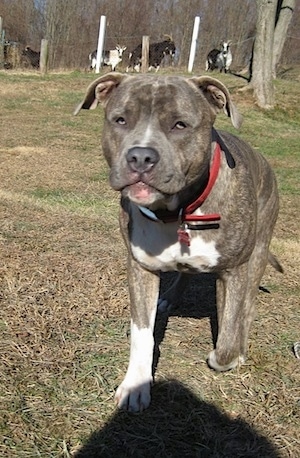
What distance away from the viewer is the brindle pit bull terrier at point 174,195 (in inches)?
103

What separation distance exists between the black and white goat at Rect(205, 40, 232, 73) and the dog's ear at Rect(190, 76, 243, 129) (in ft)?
71.1

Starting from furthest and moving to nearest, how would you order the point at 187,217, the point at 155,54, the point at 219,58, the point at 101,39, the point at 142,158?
the point at 219,58, the point at 155,54, the point at 101,39, the point at 187,217, the point at 142,158

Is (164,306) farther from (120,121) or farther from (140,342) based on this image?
(120,121)

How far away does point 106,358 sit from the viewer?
3.21 m

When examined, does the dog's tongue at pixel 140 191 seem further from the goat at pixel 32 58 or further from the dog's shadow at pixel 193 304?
the goat at pixel 32 58

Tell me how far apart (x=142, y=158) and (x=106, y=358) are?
1234 mm

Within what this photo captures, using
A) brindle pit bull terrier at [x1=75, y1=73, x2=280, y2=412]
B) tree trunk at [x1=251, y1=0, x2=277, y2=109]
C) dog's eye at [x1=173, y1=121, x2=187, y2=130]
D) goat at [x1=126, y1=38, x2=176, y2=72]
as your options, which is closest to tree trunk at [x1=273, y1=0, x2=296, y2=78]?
tree trunk at [x1=251, y1=0, x2=277, y2=109]

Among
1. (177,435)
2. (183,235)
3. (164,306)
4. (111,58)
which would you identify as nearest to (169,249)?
(183,235)

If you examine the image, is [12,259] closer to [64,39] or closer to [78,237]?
[78,237]

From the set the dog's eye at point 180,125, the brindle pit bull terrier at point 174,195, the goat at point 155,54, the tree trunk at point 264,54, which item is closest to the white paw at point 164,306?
the brindle pit bull terrier at point 174,195

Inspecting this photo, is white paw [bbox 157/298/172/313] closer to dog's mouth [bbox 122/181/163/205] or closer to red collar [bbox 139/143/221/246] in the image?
red collar [bbox 139/143/221/246]

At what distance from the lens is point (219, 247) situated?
297cm

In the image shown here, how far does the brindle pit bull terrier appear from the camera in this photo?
8.55 ft

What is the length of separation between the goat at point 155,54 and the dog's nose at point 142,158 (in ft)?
67.2
